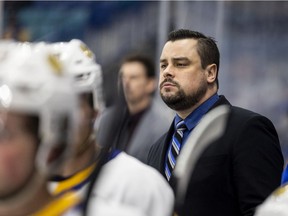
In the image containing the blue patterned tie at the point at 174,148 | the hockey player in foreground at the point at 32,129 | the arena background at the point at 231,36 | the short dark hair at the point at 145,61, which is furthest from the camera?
the arena background at the point at 231,36

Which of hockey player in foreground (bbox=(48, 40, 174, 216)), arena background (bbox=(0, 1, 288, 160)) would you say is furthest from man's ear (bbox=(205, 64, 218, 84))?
arena background (bbox=(0, 1, 288, 160))

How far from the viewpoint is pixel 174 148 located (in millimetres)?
3578

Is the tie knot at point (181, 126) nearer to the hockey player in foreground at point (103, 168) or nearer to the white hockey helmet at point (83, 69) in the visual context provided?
the white hockey helmet at point (83, 69)

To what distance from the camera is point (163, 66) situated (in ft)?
12.4

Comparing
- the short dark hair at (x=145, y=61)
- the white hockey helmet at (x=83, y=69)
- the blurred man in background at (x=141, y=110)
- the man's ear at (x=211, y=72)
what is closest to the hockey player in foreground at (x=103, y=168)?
the white hockey helmet at (x=83, y=69)

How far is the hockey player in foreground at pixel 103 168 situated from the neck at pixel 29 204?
5.0 inches

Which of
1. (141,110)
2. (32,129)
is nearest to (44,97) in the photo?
(32,129)

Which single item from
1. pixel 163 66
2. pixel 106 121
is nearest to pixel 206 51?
pixel 163 66

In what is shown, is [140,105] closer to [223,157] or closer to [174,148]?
[174,148]

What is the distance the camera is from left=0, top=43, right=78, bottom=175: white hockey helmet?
1.70 m

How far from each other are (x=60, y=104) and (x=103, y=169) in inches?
7.4

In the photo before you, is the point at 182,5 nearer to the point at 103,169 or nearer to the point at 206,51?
the point at 206,51

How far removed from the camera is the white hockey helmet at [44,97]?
170 cm

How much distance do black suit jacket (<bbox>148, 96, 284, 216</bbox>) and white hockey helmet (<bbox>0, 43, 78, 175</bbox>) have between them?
5.08 feet
